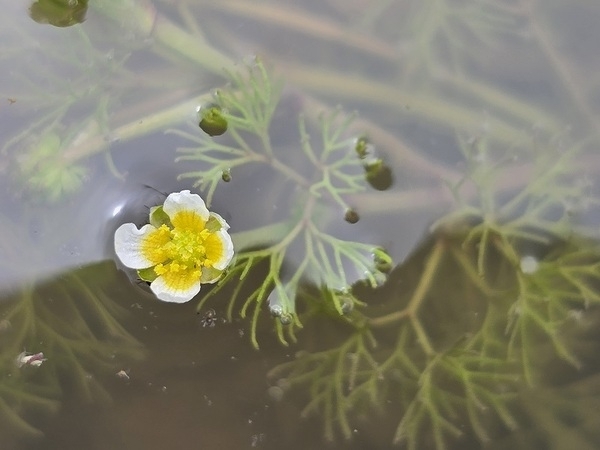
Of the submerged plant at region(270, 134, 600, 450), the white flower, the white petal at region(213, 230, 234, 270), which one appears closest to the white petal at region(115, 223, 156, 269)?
the white flower

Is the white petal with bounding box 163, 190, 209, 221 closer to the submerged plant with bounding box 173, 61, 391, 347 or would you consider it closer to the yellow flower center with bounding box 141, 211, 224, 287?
the yellow flower center with bounding box 141, 211, 224, 287

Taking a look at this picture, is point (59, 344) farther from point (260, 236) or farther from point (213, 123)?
point (213, 123)

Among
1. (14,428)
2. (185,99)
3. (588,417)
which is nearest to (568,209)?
(588,417)

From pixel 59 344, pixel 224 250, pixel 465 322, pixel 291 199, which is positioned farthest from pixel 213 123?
pixel 465 322

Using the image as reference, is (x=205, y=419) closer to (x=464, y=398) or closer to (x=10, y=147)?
(x=464, y=398)

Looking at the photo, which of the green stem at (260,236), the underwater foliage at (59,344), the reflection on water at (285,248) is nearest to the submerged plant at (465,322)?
the reflection on water at (285,248)

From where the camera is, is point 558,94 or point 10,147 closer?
point 10,147

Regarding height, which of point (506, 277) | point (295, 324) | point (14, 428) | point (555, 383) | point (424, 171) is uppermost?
point (424, 171)

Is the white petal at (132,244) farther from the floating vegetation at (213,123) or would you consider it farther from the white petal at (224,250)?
the floating vegetation at (213,123)
